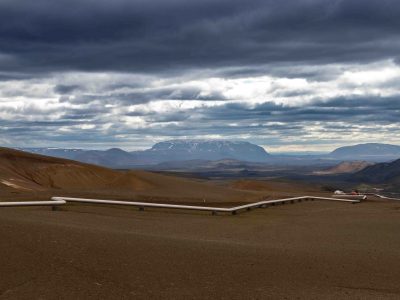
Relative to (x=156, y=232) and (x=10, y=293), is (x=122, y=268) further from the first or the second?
(x=156, y=232)

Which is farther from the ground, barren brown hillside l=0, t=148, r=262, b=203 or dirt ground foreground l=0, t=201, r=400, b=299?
barren brown hillside l=0, t=148, r=262, b=203

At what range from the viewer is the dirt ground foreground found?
9.62m

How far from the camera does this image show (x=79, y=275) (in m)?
9.98

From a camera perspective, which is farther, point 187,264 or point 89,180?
point 89,180

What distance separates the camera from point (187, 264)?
11.7 metres

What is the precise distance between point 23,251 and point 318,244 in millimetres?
8350

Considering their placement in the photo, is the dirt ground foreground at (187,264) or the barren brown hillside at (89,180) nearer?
the dirt ground foreground at (187,264)

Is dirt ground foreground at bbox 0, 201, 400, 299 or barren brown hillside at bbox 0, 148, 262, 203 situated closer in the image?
dirt ground foreground at bbox 0, 201, 400, 299

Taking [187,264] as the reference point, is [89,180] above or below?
above

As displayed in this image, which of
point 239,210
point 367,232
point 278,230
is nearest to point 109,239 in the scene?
point 278,230

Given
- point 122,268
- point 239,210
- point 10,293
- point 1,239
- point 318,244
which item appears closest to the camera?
point 10,293

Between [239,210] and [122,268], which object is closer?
[122,268]

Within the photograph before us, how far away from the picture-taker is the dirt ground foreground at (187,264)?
962 centimetres

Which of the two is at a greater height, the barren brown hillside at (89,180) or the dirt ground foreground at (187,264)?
the barren brown hillside at (89,180)
